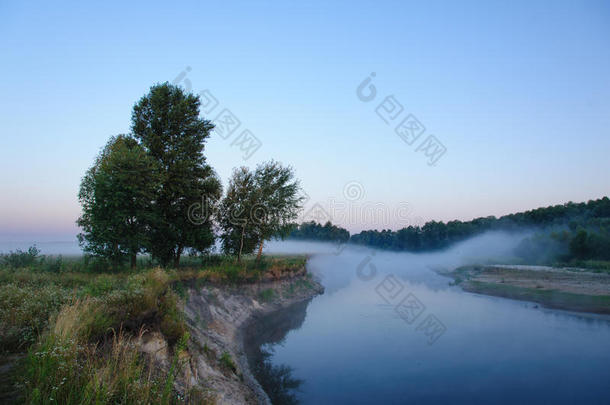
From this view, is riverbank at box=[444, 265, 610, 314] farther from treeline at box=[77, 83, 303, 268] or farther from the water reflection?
treeline at box=[77, 83, 303, 268]

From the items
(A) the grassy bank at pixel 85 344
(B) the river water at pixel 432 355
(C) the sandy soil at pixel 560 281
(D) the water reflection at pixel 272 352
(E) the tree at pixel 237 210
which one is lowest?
(C) the sandy soil at pixel 560 281

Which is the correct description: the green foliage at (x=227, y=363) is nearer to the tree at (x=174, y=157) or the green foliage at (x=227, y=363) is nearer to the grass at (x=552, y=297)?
the tree at (x=174, y=157)

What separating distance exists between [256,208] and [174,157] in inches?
482

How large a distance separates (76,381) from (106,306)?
412cm

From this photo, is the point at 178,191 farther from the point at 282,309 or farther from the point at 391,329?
the point at 391,329

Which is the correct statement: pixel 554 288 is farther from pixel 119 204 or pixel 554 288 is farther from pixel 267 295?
pixel 119 204

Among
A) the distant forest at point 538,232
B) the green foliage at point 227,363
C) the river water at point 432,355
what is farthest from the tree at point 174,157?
the distant forest at point 538,232

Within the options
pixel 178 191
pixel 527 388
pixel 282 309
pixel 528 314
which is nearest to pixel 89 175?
pixel 178 191

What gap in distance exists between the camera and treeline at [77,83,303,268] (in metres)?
23.3

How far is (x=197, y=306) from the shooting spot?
2159 cm

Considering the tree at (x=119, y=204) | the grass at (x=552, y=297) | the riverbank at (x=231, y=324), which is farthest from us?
the grass at (x=552, y=297)

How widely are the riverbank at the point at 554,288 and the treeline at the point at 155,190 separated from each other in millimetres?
36871

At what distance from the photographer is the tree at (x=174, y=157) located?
86.2 feet

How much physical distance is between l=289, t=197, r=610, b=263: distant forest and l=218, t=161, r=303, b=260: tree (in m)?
4.20
